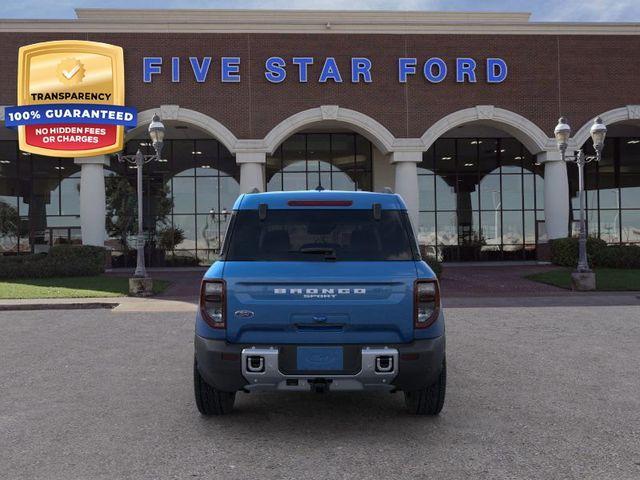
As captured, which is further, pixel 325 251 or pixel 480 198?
pixel 480 198

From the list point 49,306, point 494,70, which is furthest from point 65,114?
point 494,70

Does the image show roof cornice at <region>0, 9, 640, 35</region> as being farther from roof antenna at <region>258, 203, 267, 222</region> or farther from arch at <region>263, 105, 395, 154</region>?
roof antenna at <region>258, 203, 267, 222</region>

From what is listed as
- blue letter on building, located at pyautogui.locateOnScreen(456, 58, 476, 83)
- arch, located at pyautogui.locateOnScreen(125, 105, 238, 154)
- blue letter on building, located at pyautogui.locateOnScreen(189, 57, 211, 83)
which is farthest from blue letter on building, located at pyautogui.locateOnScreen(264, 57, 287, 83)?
blue letter on building, located at pyautogui.locateOnScreen(456, 58, 476, 83)

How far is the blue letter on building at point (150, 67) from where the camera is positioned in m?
24.4

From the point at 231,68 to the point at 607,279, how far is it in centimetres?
1719

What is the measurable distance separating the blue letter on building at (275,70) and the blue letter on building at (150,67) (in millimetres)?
4663

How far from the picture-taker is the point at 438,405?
5.01m

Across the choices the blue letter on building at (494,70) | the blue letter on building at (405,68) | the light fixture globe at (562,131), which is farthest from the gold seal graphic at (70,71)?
the light fixture globe at (562,131)

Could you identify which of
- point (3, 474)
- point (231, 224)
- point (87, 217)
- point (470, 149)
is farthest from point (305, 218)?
point (470, 149)

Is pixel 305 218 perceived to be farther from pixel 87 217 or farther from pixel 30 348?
pixel 87 217

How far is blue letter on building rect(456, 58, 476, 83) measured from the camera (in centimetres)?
2511

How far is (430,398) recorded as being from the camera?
196 inches

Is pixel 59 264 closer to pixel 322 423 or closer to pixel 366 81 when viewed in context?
pixel 366 81

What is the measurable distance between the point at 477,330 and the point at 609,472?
656cm
